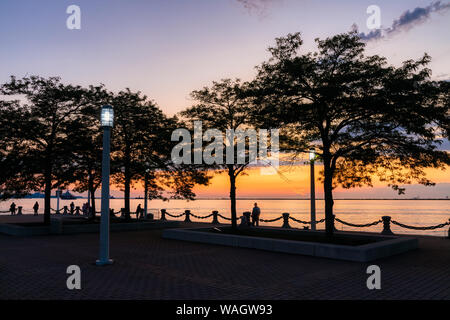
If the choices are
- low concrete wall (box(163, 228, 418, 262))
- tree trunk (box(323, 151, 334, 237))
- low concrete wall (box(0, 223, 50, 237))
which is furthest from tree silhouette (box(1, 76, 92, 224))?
tree trunk (box(323, 151, 334, 237))

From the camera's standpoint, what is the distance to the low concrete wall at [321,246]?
38.5ft

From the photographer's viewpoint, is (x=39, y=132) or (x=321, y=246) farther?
(x=39, y=132)

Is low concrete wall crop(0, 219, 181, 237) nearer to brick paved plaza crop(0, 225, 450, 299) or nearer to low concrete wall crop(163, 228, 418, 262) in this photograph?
brick paved plaza crop(0, 225, 450, 299)

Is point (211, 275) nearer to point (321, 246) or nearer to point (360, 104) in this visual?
point (321, 246)

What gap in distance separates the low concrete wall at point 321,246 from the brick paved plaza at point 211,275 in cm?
41

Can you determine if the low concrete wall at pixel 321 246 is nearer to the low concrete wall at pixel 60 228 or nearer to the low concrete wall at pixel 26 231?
the low concrete wall at pixel 60 228

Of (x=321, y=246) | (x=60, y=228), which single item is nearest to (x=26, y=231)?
(x=60, y=228)

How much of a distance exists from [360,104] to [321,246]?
5.51 m

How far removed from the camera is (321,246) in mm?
12484

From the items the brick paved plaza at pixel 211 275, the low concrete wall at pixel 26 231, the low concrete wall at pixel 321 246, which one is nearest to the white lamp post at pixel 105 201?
the brick paved plaza at pixel 211 275

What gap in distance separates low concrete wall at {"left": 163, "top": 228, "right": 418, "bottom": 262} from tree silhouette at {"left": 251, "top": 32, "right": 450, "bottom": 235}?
245 cm

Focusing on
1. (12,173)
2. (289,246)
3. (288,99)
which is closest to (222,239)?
(289,246)

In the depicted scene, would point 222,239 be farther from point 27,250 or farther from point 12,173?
point 12,173
